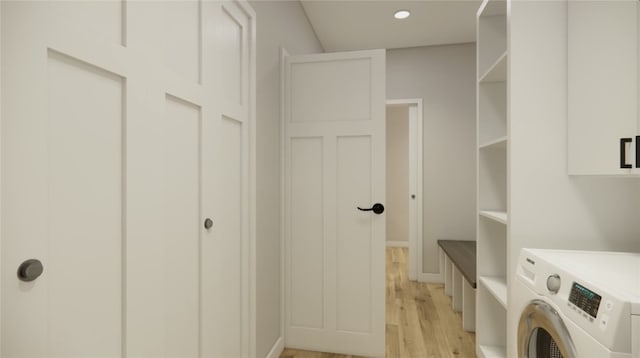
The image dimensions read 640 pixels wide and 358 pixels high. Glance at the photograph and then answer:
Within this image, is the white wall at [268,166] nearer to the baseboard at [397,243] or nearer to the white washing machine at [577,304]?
the white washing machine at [577,304]

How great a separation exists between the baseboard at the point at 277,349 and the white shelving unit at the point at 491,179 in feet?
4.01

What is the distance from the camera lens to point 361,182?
2.20 meters

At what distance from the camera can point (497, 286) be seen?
1.75 m

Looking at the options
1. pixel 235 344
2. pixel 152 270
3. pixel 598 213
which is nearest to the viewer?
pixel 152 270

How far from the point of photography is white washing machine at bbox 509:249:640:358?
78 cm

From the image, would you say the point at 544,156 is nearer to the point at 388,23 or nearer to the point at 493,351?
the point at 493,351

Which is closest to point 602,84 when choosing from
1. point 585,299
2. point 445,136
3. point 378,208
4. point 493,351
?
point 585,299

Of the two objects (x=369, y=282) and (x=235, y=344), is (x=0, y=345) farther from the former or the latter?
(x=369, y=282)

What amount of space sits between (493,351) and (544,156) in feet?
3.66

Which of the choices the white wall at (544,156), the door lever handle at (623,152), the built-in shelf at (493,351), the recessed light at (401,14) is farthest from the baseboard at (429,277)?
the door lever handle at (623,152)

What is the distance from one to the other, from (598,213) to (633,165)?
393mm

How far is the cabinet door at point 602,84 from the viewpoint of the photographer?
1.18m

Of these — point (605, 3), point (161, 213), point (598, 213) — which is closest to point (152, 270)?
point (161, 213)

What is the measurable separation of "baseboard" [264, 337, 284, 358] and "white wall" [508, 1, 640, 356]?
52.3 inches
